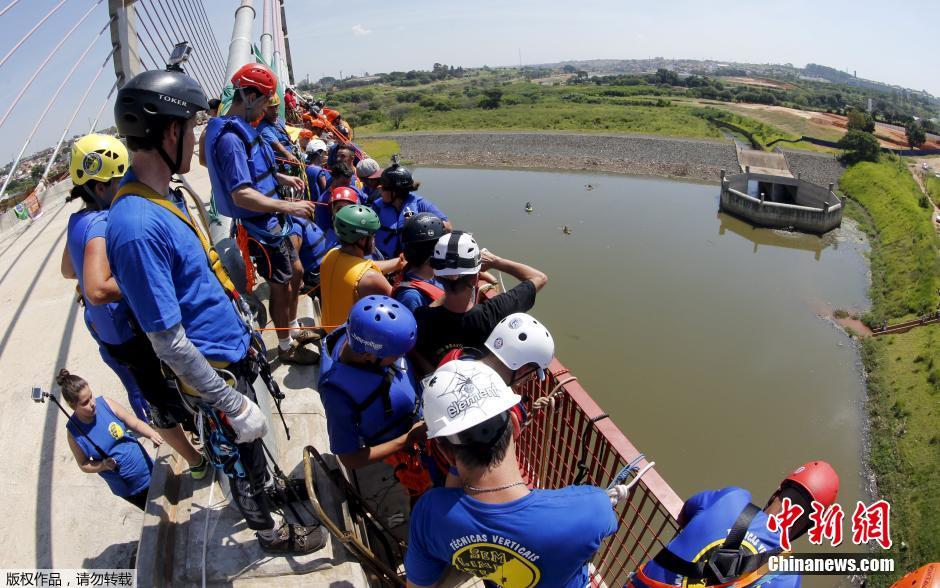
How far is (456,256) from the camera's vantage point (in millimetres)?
2812

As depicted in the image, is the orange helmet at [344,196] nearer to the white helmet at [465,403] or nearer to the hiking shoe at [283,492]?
the hiking shoe at [283,492]

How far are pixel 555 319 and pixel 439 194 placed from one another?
2142 cm

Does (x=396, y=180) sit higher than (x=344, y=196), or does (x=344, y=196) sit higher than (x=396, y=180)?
(x=396, y=180)

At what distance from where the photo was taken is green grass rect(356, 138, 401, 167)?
46031 mm

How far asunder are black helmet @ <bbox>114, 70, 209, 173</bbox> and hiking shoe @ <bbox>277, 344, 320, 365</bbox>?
2.47m

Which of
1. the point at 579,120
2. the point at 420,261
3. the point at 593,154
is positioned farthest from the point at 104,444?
the point at 579,120

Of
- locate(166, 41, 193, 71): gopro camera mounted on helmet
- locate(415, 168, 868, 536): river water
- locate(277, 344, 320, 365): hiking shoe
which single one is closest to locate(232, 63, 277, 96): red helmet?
locate(166, 41, 193, 71): gopro camera mounted on helmet

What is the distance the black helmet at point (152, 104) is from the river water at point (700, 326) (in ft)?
43.5

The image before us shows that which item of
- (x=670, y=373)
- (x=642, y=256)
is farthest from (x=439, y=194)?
(x=670, y=373)

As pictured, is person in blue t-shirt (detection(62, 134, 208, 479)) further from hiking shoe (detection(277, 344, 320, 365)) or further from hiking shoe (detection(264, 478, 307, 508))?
hiking shoe (detection(277, 344, 320, 365))

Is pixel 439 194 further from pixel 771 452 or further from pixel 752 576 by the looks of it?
pixel 752 576

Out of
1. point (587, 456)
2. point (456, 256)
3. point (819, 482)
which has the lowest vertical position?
point (587, 456)

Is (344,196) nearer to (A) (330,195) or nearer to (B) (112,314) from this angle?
(A) (330,195)

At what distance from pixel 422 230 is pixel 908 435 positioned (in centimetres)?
1660
